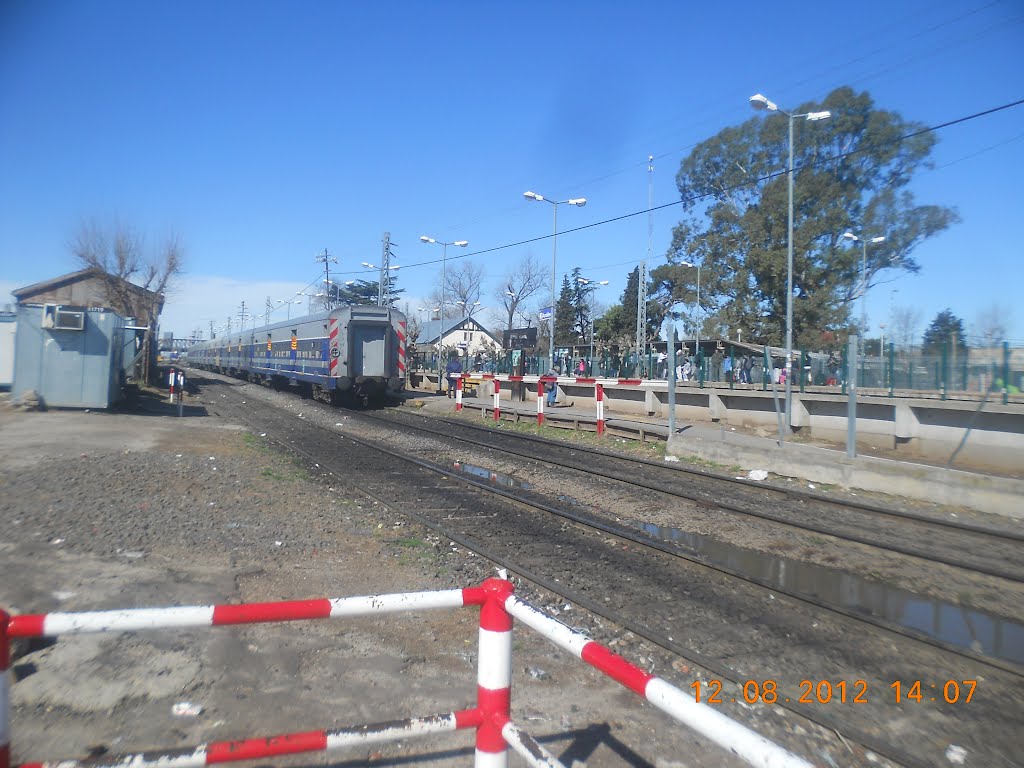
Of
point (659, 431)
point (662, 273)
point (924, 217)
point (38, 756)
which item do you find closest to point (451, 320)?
point (662, 273)

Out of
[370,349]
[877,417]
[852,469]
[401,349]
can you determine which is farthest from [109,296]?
[852,469]

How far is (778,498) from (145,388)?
82.5 ft

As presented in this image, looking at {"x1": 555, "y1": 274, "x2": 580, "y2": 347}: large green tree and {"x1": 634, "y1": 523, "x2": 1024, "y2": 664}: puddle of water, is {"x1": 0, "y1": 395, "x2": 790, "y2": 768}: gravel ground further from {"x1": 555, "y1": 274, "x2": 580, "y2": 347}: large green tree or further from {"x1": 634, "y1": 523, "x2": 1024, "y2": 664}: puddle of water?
{"x1": 555, "y1": 274, "x2": 580, "y2": 347}: large green tree

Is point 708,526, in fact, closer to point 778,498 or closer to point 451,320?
point 778,498

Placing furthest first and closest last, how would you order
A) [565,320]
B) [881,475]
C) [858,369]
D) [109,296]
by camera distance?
[565,320], [109,296], [858,369], [881,475]

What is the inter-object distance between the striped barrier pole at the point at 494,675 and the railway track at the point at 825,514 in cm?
651

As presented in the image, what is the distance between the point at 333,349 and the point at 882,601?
67.2 ft

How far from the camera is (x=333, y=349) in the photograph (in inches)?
947

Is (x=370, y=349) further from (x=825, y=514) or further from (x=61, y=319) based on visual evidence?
(x=825, y=514)

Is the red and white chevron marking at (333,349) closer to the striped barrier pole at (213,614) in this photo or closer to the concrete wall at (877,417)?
the concrete wall at (877,417)

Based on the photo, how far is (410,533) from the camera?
7.89m


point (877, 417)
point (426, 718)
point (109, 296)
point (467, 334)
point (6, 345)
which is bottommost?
point (426, 718)

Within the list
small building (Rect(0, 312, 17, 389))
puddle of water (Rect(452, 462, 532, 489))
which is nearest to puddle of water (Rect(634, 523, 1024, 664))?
puddle of water (Rect(452, 462, 532, 489))

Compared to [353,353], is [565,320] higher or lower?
higher
